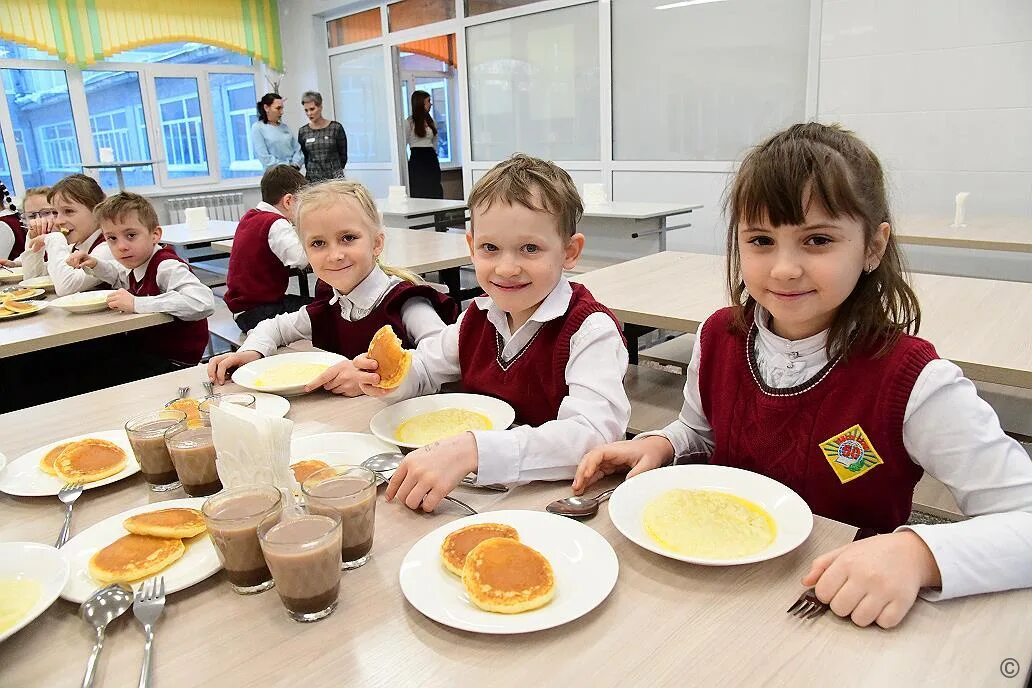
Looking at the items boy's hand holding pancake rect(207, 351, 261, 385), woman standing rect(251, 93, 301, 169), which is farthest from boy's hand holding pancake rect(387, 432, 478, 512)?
woman standing rect(251, 93, 301, 169)

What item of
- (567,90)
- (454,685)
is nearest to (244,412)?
(454,685)

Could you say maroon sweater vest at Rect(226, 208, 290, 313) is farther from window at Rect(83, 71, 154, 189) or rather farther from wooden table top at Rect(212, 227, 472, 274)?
window at Rect(83, 71, 154, 189)

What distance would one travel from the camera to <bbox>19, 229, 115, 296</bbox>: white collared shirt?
320cm

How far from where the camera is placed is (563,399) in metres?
1.46

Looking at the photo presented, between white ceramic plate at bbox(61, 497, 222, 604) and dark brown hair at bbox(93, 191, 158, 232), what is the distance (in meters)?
2.22

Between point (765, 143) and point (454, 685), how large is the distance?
0.94m

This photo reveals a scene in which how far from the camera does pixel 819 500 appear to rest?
4.10 feet

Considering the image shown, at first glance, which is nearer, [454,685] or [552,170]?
[454,685]

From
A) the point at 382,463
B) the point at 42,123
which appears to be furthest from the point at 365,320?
the point at 42,123

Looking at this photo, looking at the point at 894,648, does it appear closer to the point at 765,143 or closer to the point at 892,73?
the point at 765,143

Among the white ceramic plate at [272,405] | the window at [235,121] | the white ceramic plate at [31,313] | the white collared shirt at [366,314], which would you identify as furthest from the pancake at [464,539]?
the window at [235,121]

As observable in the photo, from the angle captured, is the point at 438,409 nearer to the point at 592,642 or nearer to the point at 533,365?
the point at 533,365

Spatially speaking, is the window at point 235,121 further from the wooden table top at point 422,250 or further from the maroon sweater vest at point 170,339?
the maroon sweater vest at point 170,339

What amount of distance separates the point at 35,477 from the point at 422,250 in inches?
104
